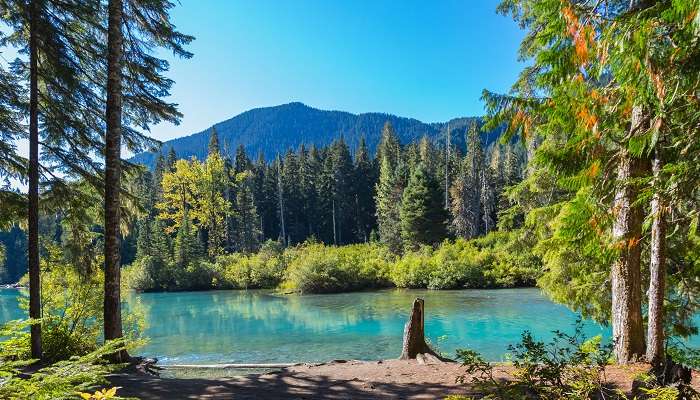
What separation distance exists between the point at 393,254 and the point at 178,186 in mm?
20811

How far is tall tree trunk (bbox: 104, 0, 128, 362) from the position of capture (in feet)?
24.5

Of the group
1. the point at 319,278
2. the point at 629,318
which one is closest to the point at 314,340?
the point at 629,318

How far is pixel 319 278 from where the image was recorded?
31.7 metres

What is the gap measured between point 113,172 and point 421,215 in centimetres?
3028

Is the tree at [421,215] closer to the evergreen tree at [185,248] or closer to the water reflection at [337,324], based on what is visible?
the water reflection at [337,324]

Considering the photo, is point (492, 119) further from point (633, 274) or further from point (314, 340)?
point (314, 340)

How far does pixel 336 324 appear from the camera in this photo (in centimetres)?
1927

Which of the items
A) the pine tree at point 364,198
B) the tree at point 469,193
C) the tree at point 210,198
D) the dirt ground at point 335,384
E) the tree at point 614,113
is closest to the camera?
the tree at point 614,113

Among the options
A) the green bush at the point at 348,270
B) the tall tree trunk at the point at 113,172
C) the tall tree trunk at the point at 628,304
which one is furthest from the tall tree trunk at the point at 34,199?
the green bush at the point at 348,270

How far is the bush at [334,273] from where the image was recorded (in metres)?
31.8

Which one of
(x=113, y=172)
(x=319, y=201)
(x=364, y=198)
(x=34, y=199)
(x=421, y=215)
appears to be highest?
(x=364, y=198)

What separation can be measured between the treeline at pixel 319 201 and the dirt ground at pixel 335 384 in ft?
98.2

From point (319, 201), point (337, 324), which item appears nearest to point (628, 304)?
point (337, 324)

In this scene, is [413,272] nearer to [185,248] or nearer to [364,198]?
[185,248]
